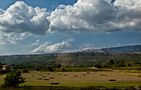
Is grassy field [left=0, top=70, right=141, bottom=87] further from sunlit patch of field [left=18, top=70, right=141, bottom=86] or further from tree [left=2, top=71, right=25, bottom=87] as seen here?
tree [left=2, top=71, right=25, bottom=87]

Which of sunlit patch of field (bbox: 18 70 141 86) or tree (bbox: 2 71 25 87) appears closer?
tree (bbox: 2 71 25 87)

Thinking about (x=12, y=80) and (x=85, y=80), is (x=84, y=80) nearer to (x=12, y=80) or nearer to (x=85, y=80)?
(x=85, y=80)

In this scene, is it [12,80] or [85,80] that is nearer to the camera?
[12,80]

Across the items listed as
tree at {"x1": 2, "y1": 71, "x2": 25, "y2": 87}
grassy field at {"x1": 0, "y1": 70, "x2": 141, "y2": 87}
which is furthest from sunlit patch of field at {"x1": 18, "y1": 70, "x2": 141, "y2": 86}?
tree at {"x1": 2, "y1": 71, "x2": 25, "y2": 87}

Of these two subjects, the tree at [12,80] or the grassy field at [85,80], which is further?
the grassy field at [85,80]

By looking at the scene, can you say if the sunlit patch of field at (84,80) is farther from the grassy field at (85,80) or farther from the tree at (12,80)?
the tree at (12,80)

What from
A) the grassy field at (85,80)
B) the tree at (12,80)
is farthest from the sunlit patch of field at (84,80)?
the tree at (12,80)

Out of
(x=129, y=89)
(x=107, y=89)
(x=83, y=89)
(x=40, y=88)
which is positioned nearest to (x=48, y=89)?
(x=40, y=88)

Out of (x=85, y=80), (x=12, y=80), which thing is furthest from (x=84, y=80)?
(x=12, y=80)

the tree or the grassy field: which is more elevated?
the tree

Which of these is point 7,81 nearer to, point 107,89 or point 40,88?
point 40,88

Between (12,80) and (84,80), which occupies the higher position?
(12,80)

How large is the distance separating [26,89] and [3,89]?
5.06 metres

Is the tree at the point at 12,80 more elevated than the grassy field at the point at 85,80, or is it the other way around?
the tree at the point at 12,80
